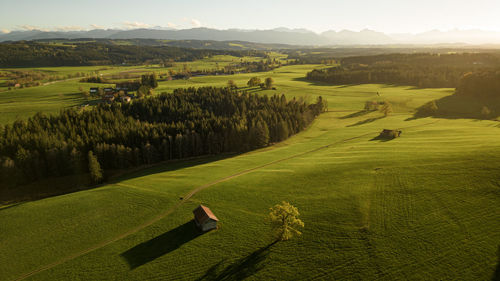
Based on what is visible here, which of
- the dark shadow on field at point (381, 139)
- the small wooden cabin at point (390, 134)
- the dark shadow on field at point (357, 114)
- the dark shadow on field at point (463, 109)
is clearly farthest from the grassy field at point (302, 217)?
the dark shadow on field at point (463, 109)

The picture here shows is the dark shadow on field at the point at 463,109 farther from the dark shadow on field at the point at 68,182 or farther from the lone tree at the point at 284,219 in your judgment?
the dark shadow on field at the point at 68,182

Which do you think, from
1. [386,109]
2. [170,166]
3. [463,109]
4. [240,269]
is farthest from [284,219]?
[463,109]

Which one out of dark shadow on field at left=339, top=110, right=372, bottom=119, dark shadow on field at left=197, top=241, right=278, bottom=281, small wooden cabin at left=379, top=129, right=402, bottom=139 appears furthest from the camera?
dark shadow on field at left=339, top=110, right=372, bottom=119

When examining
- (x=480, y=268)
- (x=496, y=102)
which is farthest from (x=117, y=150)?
(x=496, y=102)

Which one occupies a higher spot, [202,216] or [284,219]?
[284,219]

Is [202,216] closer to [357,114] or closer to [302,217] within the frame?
[302,217]

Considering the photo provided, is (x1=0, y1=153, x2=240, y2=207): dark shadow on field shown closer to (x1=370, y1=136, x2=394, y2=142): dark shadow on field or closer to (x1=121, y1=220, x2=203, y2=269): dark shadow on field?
(x1=121, y1=220, x2=203, y2=269): dark shadow on field

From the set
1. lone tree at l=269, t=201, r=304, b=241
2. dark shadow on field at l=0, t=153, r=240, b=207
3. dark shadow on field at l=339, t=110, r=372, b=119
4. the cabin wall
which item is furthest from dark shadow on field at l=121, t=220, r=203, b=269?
dark shadow on field at l=339, t=110, r=372, b=119
